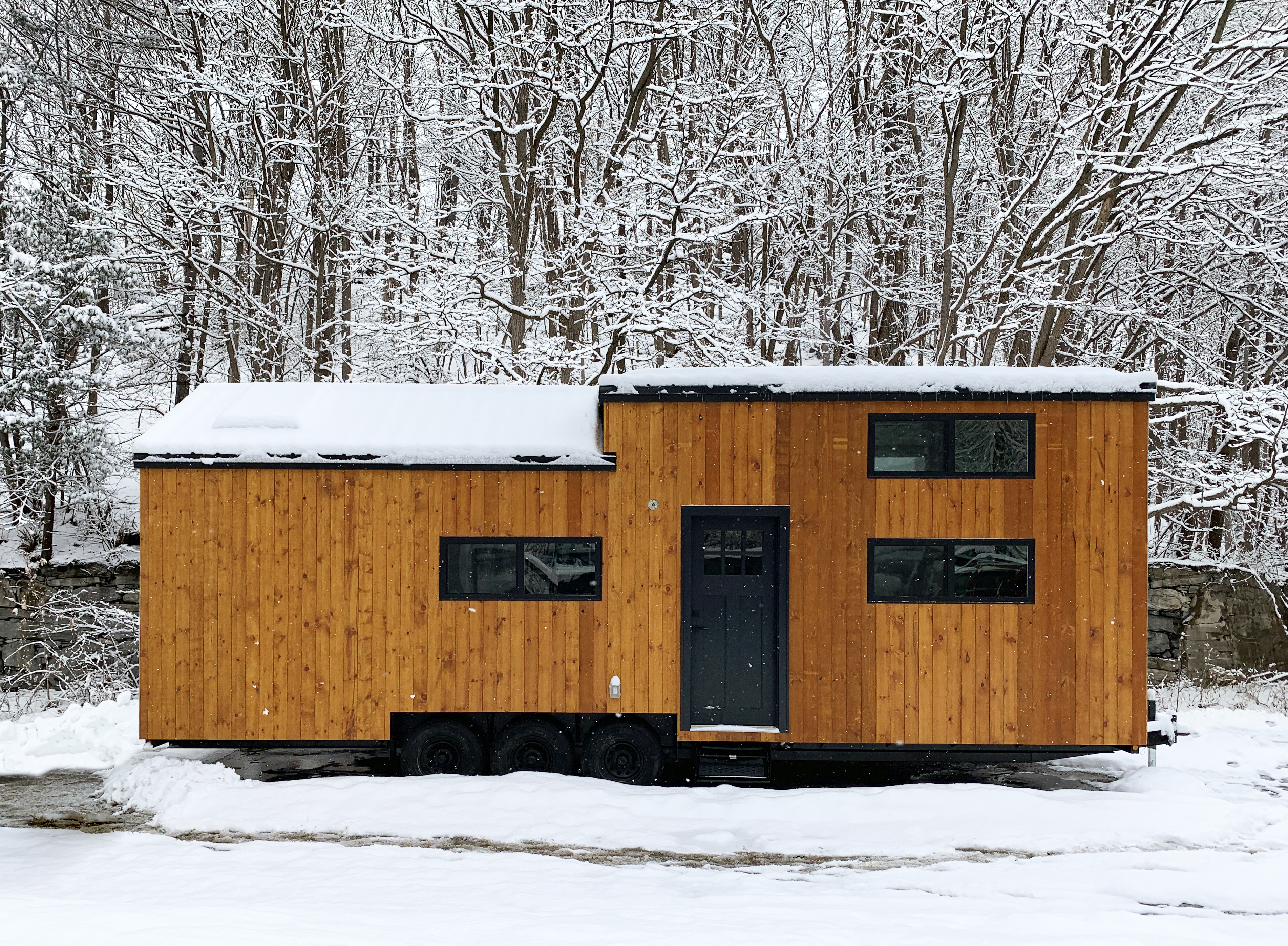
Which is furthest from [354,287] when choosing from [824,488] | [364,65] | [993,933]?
[993,933]

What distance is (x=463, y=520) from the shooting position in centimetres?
758

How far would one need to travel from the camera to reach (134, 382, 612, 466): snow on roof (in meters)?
7.53

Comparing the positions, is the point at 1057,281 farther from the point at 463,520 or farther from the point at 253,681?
the point at 253,681

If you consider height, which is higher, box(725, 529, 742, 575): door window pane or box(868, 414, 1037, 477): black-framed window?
box(868, 414, 1037, 477): black-framed window

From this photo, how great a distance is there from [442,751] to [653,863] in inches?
92.0

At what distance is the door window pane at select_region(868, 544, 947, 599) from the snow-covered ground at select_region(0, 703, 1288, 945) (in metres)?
1.49

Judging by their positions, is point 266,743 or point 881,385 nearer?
point 881,385

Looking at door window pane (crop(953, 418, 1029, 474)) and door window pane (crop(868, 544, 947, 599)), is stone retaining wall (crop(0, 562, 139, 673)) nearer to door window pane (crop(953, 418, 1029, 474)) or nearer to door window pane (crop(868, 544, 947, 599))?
door window pane (crop(868, 544, 947, 599))

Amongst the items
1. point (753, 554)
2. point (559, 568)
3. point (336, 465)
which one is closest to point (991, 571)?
point (753, 554)

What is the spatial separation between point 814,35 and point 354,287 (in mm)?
11424

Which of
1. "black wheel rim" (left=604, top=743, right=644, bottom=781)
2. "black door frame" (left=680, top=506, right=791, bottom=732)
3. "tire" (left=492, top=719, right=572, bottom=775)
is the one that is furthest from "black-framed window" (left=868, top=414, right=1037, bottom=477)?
"tire" (left=492, top=719, right=572, bottom=775)

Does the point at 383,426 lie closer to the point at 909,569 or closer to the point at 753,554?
the point at 753,554

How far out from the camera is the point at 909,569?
752 cm

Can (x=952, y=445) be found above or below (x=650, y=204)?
below
